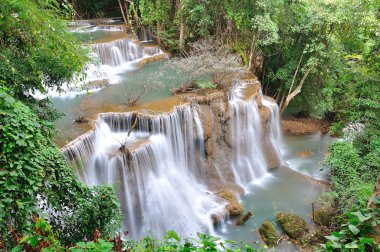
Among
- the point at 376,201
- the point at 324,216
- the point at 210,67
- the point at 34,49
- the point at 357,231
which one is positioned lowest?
the point at 324,216

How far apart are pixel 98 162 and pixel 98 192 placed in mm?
2821

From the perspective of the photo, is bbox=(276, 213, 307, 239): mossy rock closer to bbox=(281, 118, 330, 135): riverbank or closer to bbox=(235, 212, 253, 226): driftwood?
bbox=(235, 212, 253, 226): driftwood

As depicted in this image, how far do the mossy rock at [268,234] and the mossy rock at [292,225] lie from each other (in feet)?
1.10

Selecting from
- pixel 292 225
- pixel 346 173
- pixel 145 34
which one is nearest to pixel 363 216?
pixel 292 225

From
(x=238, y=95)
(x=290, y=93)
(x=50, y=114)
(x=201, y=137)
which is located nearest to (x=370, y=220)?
(x=50, y=114)

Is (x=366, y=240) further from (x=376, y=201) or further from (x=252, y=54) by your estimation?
(x=252, y=54)

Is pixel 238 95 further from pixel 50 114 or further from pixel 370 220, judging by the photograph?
pixel 370 220

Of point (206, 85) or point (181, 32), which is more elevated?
point (181, 32)

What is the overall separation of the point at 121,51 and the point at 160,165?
769cm

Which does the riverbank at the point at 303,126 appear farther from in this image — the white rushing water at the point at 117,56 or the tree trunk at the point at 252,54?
the white rushing water at the point at 117,56

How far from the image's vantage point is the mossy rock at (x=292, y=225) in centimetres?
874

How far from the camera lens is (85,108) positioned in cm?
1055

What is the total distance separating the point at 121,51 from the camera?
15.5m

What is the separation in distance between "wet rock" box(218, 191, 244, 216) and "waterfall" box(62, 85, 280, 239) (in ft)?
0.59
